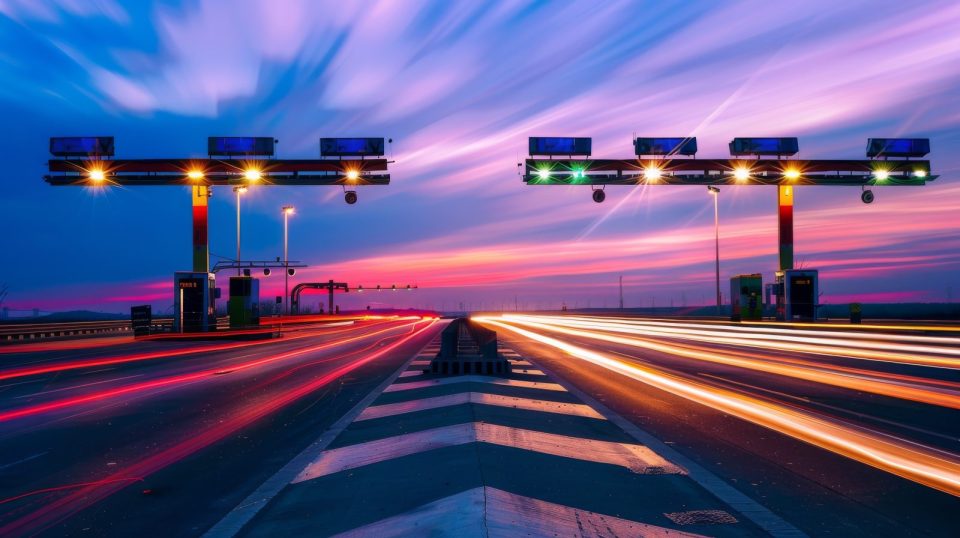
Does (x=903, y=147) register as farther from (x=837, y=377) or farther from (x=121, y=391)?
(x=121, y=391)

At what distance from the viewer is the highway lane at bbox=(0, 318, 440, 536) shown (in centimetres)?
652

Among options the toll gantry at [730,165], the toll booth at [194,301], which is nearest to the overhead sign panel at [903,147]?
the toll gantry at [730,165]

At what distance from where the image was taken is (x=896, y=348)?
21.9 m

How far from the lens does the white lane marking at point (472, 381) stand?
1523 centimetres

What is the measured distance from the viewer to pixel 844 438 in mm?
9766

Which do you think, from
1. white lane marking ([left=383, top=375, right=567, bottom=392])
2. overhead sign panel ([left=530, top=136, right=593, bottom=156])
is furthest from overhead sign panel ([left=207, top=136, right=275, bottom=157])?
white lane marking ([left=383, top=375, right=567, bottom=392])

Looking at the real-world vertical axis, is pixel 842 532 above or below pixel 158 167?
below

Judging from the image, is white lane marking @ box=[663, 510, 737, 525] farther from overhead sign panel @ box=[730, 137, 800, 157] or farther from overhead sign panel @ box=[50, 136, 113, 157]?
overhead sign panel @ box=[50, 136, 113, 157]

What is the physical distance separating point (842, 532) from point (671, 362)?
708 inches

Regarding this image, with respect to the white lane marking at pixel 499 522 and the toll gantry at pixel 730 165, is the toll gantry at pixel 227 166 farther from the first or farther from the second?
the white lane marking at pixel 499 522

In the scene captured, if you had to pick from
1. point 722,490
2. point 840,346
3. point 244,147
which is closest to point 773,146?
point 840,346

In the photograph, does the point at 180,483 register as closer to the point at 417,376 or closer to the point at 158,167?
the point at 417,376

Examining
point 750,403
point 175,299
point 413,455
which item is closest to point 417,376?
point 750,403

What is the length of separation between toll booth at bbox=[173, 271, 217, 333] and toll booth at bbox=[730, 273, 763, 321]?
3533 cm
